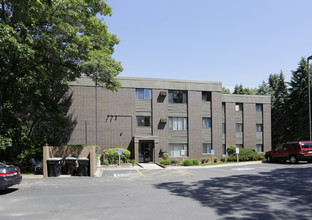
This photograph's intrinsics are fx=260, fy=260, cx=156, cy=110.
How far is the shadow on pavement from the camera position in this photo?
24.3 ft

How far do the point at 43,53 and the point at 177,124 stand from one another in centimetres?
1707

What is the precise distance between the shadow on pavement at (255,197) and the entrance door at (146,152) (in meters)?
17.1

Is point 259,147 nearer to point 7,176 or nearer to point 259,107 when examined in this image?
point 259,107

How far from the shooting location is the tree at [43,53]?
15688mm

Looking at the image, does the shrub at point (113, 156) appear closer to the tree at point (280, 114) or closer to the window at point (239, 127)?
the window at point (239, 127)

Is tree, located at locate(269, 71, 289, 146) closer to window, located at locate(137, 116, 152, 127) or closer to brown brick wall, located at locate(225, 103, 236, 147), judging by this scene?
brown brick wall, located at locate(225, 103, 236, 147)

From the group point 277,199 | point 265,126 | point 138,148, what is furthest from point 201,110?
point 277,199

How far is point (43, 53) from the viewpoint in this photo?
59.8 ft

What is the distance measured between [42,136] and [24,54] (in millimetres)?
10998

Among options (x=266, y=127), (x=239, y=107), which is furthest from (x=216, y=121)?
(x=266, y=127)

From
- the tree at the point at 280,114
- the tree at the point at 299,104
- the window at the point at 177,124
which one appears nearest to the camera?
the window at the point at 177,124

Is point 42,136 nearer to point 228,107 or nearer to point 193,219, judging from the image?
point 193,219

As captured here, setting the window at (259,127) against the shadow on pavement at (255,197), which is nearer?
the shadow on pavement at (255,197)

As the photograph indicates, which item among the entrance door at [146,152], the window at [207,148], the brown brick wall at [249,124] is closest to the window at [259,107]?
the brown brick wall at [249,124]
